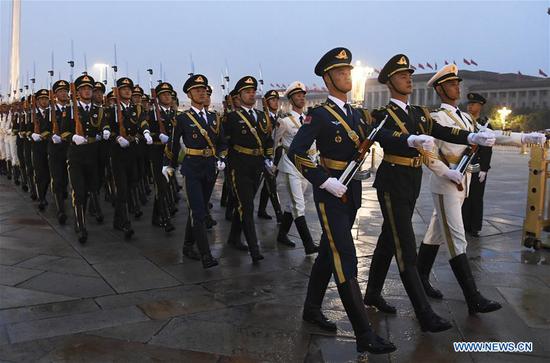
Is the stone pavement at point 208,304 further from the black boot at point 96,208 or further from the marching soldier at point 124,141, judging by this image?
the black boot at point 96,208

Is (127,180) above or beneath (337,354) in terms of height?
above

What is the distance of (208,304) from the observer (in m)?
4.97

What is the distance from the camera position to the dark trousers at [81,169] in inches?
292

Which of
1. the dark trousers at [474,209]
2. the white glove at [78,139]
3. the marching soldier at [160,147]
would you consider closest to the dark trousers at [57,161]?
the white glove at [78,139]

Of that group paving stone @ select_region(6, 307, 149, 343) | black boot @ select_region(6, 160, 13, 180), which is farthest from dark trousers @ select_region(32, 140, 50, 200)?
black boot @ select_region(6, 160, 13, 180)

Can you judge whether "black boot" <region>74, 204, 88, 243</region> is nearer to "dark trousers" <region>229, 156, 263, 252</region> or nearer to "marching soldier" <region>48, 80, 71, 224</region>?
"marching soldier" <region>48, 80, 71, 224</region>

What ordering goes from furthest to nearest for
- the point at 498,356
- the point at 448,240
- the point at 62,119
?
the point at 62,119
the point at 448,240
the point at 498,356

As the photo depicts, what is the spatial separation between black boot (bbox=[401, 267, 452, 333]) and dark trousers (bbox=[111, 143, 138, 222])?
15.4 ft

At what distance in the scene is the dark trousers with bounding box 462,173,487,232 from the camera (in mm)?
7891

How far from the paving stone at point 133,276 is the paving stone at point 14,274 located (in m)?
0.66

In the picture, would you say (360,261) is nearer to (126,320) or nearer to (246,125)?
(246,125)

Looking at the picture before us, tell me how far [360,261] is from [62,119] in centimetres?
447

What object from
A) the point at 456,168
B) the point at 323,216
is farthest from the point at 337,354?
the point at 456,168

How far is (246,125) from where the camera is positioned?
265 inches
